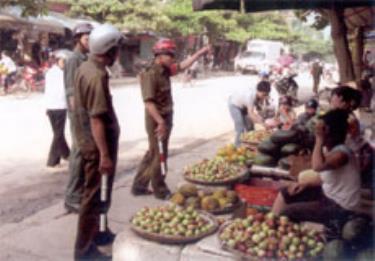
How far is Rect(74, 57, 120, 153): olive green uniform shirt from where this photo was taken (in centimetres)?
429

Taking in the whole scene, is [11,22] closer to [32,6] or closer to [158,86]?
[32,6]

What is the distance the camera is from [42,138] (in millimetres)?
11172

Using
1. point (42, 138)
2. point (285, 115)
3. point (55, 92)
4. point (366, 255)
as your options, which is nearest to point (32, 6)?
point (42, 138)

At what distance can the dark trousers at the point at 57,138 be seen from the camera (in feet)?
25.8

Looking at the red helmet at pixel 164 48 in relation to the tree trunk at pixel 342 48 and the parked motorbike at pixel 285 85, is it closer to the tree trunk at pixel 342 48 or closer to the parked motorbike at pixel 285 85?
the tree trunk at pixel 342 48

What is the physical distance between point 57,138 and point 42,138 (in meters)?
3.40

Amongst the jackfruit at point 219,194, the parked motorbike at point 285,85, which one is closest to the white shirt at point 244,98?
the jackfruit at point 219,194

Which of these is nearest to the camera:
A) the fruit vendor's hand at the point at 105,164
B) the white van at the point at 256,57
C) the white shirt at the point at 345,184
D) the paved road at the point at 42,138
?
the white shirt at the point at 345,184

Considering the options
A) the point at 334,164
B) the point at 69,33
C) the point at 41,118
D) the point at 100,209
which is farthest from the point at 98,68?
the point at 69,33

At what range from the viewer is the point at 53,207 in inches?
249

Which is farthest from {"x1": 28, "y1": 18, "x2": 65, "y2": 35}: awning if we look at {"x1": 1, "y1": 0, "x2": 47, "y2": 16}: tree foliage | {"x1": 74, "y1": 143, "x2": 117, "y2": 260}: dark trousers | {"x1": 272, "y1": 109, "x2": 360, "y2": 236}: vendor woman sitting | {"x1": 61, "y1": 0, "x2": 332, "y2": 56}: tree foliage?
{"x1": 272, "y1": 109, "x2": 360, "y2": 236}: vendor woman sitting

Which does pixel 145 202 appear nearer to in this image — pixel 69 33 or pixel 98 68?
pixel 98 68

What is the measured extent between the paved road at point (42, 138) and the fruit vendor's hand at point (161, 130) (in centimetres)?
164

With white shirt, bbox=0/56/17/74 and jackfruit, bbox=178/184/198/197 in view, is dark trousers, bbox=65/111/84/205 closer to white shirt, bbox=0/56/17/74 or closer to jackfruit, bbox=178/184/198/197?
jackfruit, bbox=178/184/198/197
